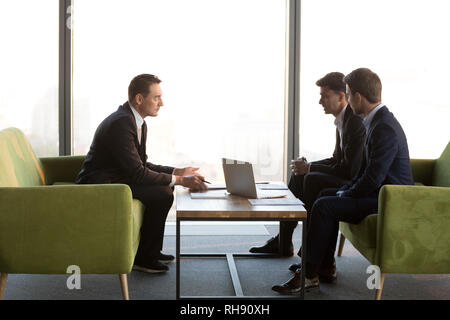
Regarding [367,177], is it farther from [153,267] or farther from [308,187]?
[153,267]

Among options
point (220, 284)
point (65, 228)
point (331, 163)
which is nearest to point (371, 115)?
point (331, 163)

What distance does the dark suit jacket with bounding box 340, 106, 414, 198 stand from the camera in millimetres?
2990

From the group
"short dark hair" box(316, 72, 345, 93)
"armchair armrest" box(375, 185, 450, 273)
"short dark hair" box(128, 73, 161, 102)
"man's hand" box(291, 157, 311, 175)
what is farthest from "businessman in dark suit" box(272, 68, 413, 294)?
"short dark hair" box(128, 73, 161, 102)

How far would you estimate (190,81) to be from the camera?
4.83 metres

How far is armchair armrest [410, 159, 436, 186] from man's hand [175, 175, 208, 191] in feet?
5.06

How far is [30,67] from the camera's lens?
15.5 feet

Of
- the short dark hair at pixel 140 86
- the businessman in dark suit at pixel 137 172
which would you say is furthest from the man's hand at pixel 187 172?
the short dark hair at pixel 140 86

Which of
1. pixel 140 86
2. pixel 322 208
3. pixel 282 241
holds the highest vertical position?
pixel 140 86

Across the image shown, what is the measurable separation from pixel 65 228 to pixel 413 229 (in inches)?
65.7

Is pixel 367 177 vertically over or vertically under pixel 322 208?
over

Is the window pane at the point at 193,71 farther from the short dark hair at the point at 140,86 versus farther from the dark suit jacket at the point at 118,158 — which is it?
the dark suit jacket at the point at 118,158

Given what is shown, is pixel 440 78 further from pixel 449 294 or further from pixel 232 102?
pixel 449 294

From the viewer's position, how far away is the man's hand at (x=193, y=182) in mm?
3414

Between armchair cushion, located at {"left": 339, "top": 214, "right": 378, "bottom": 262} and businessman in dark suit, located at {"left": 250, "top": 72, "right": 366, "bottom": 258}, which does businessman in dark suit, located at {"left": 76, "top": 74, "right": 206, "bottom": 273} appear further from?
armchair cushion, located at {"left": 339, "top": 214, "right": 378, "bottom": 262}
